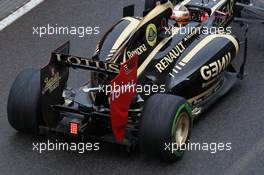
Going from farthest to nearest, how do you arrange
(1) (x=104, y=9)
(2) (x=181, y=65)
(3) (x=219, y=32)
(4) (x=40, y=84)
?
1. (1) (x=104, y=9)
2. (3) (x=219, y=32)
3. (2) (x=181, y=65)
4. (4) (x=40, y=84)

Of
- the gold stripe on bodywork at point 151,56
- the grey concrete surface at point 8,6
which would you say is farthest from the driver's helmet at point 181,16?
the grey concrete surface at point 8,6

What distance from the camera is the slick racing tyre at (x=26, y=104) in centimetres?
742

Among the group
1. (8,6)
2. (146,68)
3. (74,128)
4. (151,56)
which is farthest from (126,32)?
(8,6)

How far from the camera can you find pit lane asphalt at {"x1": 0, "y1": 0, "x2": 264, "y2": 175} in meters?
7.24

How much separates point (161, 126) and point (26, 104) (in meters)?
1.55

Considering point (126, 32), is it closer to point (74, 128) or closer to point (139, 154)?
point (139, 154)

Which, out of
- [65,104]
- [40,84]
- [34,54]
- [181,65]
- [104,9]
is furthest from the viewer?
[104,9]

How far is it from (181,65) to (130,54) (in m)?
0.64

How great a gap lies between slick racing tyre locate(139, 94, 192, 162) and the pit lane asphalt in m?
0.26

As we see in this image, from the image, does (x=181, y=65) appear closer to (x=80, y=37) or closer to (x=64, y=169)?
(x=64, y=169)


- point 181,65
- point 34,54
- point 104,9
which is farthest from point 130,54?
point 104,9

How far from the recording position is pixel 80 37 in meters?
10.6

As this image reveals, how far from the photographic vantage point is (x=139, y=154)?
744 cm

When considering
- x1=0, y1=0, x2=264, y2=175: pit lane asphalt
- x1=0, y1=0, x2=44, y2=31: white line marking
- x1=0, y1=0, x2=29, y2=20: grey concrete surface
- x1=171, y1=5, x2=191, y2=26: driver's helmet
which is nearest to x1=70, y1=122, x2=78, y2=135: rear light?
x1=0, y1=0, x2=264, y2=175: pit lane asphalt
